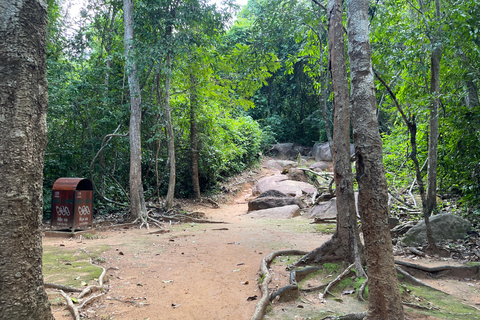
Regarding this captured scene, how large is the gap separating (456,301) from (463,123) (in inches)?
204

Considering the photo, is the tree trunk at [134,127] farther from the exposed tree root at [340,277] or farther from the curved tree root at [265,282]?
the exposed tree root at [340,277]

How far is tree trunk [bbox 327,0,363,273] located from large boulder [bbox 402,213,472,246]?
8.03 ft

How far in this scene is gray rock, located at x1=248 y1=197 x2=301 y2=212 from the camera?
43.6ft

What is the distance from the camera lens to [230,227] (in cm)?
988

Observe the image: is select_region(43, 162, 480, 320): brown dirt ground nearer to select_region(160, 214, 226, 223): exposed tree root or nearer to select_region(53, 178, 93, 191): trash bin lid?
select_region(160, 214, 226, 223): exposed tree root

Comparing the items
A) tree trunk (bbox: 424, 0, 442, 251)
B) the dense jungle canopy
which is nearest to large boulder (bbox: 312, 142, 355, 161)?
the dense jungle canopy

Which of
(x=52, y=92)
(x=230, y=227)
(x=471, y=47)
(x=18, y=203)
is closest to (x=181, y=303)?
(x=18, y=203)

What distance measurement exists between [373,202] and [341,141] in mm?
2412

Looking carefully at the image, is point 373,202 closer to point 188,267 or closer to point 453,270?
point 453,270

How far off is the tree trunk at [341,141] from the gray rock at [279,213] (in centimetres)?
698

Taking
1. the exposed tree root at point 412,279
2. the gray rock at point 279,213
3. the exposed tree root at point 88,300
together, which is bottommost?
the gray rock at point 279,213

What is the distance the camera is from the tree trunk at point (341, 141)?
493 cm

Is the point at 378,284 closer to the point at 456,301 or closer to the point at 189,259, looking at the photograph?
the point at 456,301

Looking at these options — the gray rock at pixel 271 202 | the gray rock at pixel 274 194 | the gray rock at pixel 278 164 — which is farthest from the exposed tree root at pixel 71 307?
the gray rock at pixel 278 164
